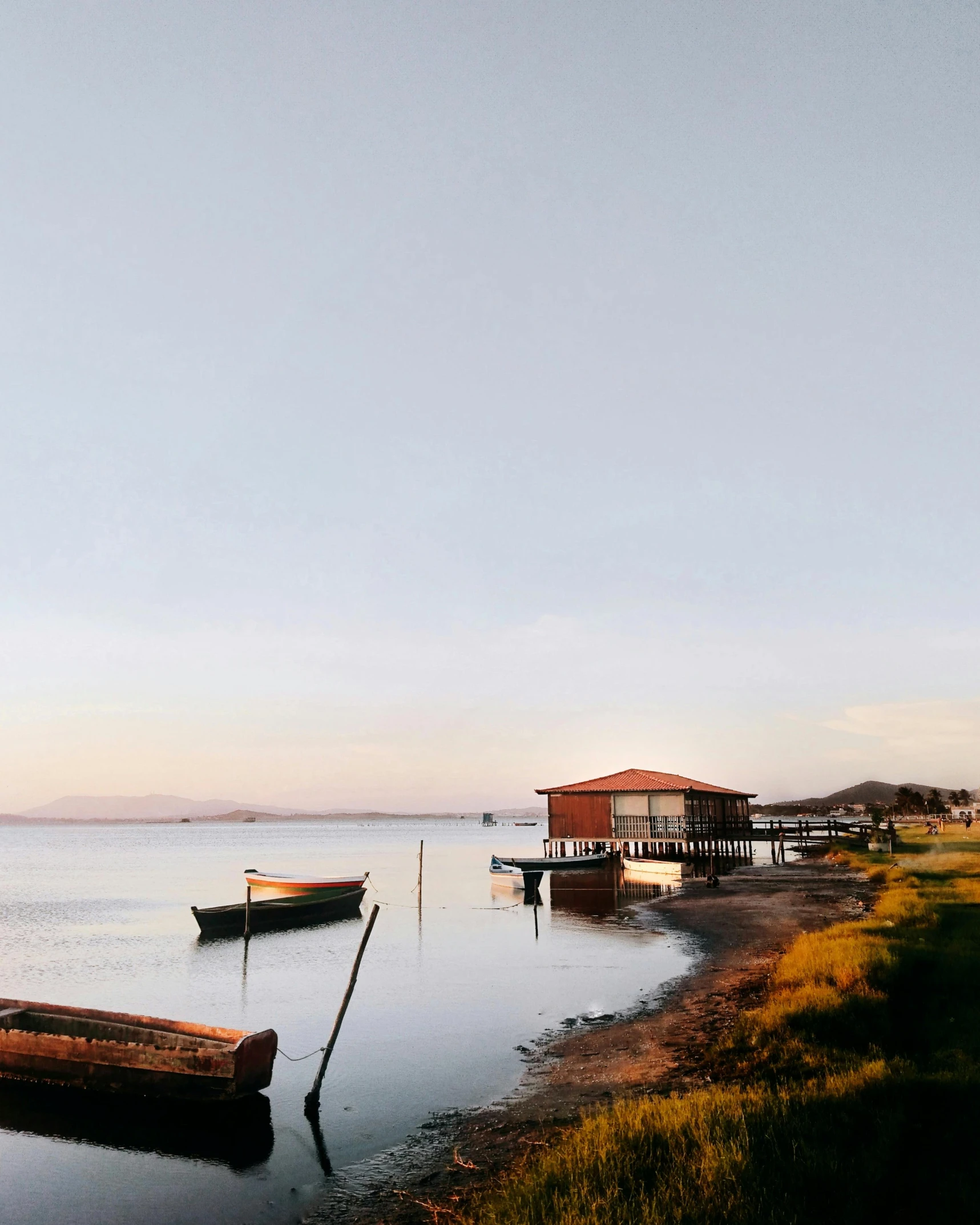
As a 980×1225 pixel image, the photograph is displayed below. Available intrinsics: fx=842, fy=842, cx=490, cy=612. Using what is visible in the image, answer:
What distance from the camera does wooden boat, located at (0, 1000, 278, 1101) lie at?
13.8 meters

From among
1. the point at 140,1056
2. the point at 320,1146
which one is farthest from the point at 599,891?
the point at 320,1146

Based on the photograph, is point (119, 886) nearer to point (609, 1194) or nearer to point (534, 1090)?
point (534, 1090)

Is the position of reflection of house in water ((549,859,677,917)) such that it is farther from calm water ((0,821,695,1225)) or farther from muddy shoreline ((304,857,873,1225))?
muddy shoreline ((304,857,873,1225))

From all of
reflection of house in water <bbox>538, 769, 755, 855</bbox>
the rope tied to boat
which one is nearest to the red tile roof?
reflection of house in water <bbox>538, 769, 755, 855</bbox>

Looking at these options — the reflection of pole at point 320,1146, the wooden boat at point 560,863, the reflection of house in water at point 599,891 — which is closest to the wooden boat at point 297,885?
the reflection of house in water at point 599,891

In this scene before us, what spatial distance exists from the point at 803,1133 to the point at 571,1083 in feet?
20.2

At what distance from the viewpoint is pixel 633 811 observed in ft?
197

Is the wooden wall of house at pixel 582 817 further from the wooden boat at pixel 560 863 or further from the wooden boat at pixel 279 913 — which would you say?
the wooden boat at pixel 279 913

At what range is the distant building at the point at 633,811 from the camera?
194ft

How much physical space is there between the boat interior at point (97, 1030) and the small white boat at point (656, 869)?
39.7 m

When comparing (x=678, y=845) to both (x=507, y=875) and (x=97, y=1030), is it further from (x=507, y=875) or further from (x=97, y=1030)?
(x=97, y=1030)

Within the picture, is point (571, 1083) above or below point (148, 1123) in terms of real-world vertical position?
above

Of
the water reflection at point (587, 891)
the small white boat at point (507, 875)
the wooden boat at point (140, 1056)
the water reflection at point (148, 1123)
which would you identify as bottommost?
the water reflection at point (587, 891)

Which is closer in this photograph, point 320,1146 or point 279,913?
point 320,1146
